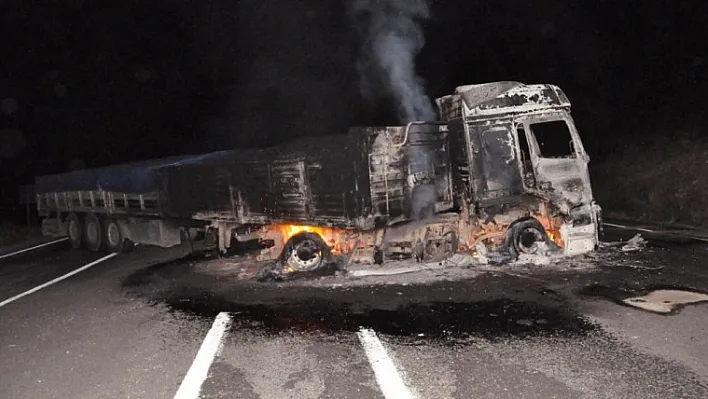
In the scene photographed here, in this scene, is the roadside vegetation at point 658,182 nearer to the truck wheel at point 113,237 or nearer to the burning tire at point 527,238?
the burning tire at point 527,238

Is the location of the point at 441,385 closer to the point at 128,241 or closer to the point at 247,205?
the point at 247,205

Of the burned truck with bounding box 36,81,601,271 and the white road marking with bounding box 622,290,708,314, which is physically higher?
the burned truck with bounding box 36,81,601,271

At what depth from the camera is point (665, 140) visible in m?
20.0

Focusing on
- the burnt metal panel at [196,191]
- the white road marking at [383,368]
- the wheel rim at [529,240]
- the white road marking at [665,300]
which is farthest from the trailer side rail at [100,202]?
the white road marking at [665,300]

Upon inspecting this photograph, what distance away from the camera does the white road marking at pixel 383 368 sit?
4.54 meters

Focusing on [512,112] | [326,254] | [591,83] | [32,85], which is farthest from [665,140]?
[32,85]

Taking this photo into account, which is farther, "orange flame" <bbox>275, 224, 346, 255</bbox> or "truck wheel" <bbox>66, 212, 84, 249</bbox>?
"truck wheel" <bbox>66, 212, 84, 249</bbox>

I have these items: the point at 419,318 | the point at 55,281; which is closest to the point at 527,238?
the point at 419,318

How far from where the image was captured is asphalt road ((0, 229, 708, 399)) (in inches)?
186

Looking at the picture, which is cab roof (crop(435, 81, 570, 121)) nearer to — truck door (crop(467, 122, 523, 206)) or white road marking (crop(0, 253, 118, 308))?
truck door (crop(467, 122, 523, 206))

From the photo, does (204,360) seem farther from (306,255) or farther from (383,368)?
(306,255)

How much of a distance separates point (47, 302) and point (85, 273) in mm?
2386

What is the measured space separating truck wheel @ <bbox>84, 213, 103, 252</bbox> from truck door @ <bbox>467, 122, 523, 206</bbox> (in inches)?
367

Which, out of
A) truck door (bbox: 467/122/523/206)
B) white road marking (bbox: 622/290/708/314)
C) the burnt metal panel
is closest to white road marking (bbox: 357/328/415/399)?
white road marking (bbox: 622/290/708/314)
